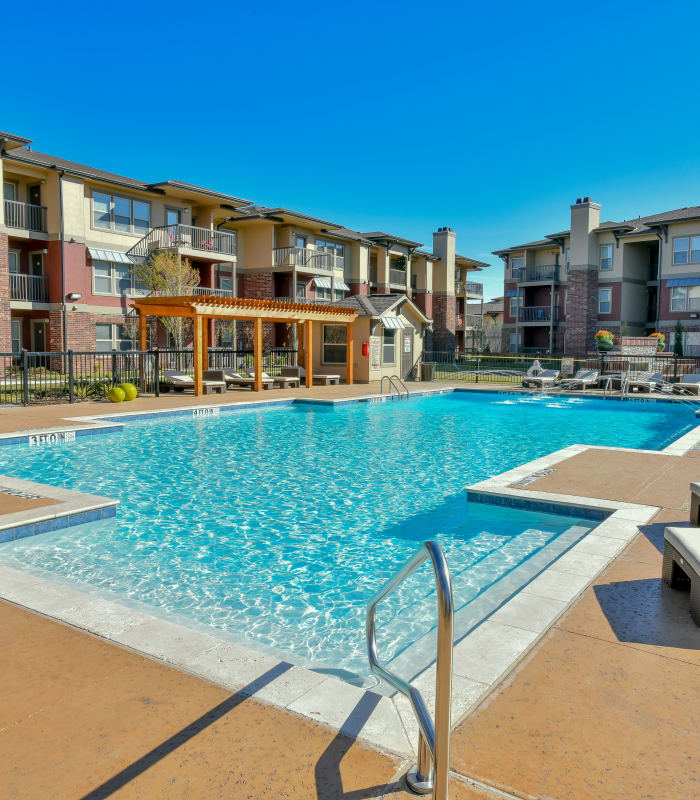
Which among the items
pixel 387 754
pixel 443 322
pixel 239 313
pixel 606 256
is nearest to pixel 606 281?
pixel 606 256

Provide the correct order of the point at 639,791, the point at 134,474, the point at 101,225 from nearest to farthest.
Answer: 1. the point at 639,791
2. the point at 134,474
3. the point at 101,225

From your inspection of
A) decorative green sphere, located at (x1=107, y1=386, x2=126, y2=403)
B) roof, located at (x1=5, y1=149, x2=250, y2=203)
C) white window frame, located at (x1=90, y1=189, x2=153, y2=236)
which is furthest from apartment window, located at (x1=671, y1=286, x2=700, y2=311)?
decorative green sphere, located at (x1=107, y1=386, x2=126, y2=403)

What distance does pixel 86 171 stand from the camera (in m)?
27.1

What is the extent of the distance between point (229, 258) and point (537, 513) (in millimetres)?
28147

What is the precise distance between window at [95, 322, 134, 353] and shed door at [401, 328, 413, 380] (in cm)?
1228

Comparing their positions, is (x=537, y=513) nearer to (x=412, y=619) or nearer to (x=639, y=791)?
(x=412, y=619)

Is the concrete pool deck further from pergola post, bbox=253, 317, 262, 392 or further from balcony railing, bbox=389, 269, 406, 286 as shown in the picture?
balcony railing, bbox=389, 269, 406, 286

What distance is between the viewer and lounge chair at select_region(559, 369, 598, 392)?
78.3 ft

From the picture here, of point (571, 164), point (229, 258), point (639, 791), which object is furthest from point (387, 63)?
point (639, 791)

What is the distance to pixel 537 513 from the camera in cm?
739

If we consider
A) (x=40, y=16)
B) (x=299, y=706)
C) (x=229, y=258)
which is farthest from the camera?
(x=229, y=258)

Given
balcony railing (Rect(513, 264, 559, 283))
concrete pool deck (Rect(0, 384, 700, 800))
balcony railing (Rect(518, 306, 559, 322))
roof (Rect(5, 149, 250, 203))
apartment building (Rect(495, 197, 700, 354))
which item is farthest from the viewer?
balcony railing (Rect(518, 306, 559, 322))

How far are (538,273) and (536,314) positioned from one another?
9.15 feet

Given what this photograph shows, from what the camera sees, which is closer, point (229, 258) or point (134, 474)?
point (134, 474)
